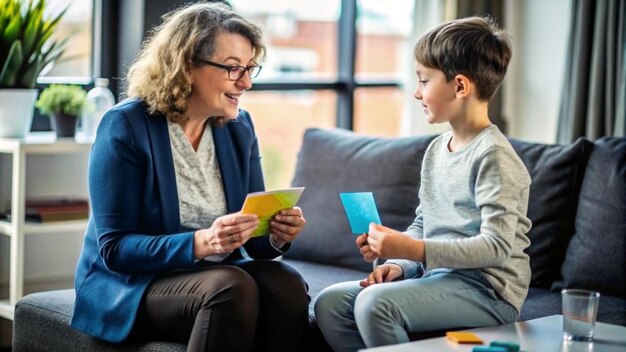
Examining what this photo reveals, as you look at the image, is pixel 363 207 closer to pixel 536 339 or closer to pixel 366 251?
pixel 366 251

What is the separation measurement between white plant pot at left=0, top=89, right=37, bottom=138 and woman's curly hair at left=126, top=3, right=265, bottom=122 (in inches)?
30.1

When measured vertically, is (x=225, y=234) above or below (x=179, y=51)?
below

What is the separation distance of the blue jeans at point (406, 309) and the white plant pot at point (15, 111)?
1408 millimetres

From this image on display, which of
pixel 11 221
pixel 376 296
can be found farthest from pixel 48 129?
pixel 376 296

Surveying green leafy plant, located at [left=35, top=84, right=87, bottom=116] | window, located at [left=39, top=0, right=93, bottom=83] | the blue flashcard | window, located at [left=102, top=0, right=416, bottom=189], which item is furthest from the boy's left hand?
window, located at [left=102, top=0, right=416, bottom=189]

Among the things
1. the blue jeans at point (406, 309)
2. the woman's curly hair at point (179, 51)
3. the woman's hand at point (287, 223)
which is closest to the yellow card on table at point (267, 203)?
the woman's hand at point (287, 223)

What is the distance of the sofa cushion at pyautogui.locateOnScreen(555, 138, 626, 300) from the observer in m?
2.88

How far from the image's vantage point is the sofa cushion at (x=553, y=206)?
9.78 ft

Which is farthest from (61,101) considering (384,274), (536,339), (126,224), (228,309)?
(536,339)

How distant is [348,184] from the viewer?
3250mm

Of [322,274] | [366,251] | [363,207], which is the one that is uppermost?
[363,207]

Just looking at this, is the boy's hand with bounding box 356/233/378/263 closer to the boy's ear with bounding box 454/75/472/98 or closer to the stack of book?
the boy's ear with bounding box 454/75/472/98

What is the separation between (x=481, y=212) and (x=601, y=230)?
0.87m

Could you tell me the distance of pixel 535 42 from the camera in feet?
15.9
